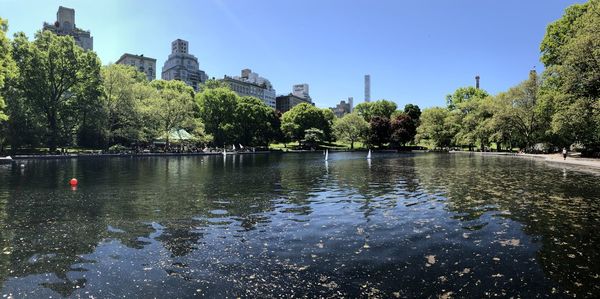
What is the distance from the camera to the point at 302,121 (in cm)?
12512

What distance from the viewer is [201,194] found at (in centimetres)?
2081

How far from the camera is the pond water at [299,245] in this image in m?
7.52

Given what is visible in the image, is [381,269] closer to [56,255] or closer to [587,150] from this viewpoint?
[56,255]

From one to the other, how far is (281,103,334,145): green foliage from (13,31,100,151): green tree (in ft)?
208

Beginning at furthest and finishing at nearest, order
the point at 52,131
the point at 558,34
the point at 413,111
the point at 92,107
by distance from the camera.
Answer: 1. the point at 413,111
2. the point at 92,107
3. the point at 52,131
4. the point at 558,34

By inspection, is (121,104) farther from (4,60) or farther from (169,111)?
(4,60)

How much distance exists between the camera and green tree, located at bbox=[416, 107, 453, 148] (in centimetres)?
11100

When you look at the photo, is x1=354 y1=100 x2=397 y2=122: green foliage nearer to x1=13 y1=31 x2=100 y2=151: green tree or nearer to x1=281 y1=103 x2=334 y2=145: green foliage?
x1=281 y1=103 x2=334 y2=145: green foliage

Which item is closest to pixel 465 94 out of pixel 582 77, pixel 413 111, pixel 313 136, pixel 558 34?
pixel 413 111

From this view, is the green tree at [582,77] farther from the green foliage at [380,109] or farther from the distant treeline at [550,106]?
the green foliage at [380,109]

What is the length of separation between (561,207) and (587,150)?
51.4 m

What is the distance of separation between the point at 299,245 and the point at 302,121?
4538 inches

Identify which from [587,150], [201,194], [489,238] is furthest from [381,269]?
[587,150]

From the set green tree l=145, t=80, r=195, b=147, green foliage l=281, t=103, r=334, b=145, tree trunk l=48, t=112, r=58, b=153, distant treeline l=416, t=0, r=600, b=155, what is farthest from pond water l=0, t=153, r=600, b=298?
green foliage l=281, t=103, r=334, b=145
